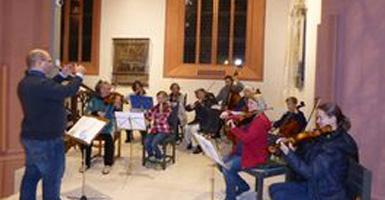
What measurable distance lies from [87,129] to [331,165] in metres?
2.56

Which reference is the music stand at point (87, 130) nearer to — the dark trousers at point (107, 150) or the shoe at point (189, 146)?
the dark trousers at point (107, 150)

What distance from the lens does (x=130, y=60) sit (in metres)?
12.7

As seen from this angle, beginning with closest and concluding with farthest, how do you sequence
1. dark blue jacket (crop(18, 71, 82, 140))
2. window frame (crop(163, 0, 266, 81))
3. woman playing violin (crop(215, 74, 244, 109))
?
dark blue jacket (crop(18, 71, 82, 140))
woman playing violin (crop(215, 74, 244, 109))
window frame (crop(163, 0, 266, 81))

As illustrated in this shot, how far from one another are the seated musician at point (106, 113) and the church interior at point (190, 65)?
9 cm

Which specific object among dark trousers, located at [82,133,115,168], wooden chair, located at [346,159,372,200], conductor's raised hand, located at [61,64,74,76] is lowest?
dark trousers, located at [82,133,115,168]

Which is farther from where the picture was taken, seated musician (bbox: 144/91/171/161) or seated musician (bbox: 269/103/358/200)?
seated musician (bbox: 144/91/171/161)

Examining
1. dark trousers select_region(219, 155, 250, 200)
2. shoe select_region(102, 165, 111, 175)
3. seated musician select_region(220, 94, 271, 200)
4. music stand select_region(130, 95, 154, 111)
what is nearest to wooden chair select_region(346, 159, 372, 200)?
seated musician select_region(220, 94, 271, 200)

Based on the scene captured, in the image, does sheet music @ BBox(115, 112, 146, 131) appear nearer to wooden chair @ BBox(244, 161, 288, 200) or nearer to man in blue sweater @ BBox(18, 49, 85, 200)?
wooden chair @ BBox(244, 161, 288, 200)

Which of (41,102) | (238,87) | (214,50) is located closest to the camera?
(41,102)

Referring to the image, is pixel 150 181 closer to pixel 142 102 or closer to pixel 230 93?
pixel 142 102

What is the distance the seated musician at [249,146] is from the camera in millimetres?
5047

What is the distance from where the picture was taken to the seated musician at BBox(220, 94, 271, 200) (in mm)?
5047

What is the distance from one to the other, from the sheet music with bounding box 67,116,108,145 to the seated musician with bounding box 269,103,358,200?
2.03 meters

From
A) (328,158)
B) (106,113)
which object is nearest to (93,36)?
(106,113)
